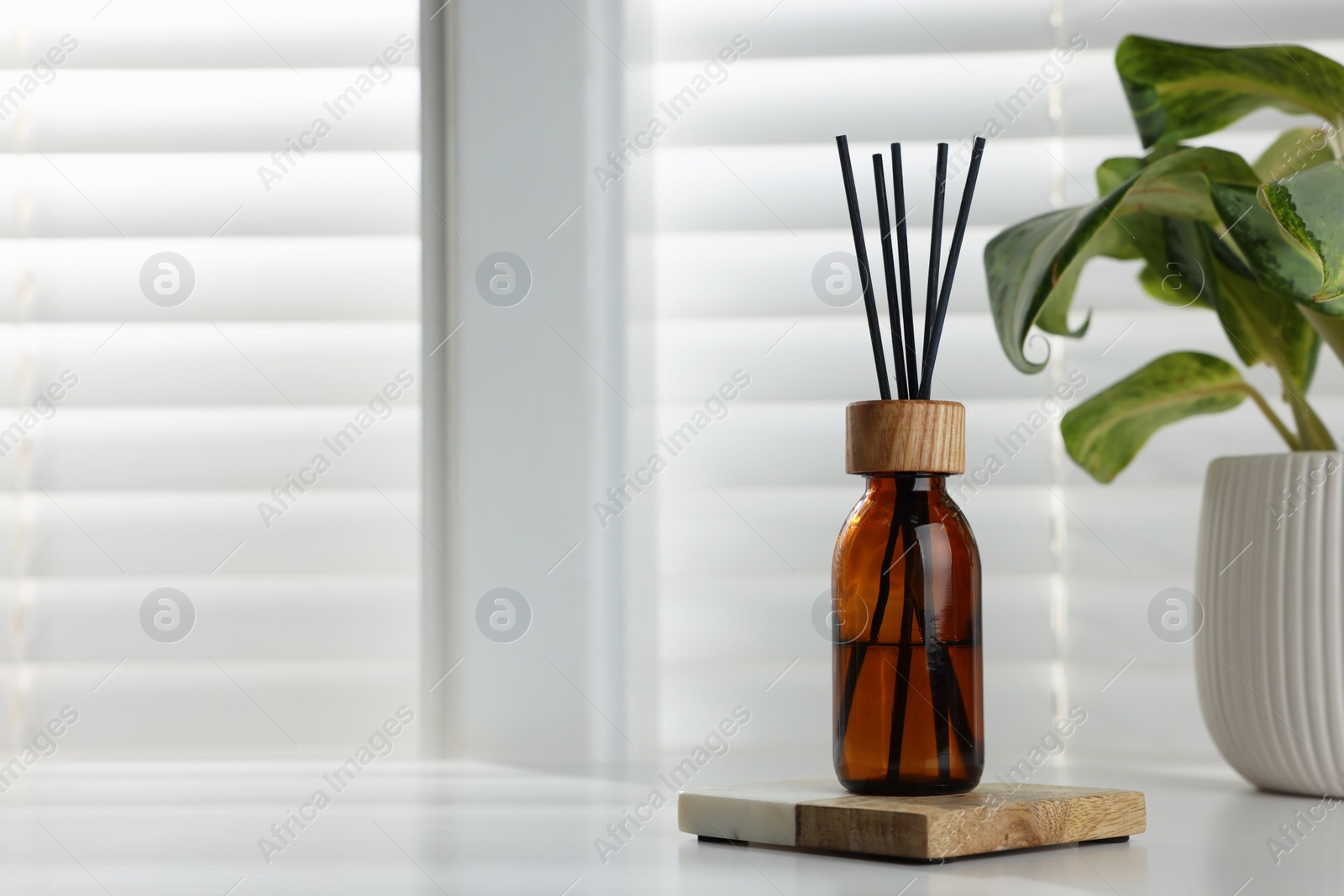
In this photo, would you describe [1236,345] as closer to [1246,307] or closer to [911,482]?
[1246,307]

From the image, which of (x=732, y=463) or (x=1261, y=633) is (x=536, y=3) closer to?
(x=732, y=463)

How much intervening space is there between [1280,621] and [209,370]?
3.59ft

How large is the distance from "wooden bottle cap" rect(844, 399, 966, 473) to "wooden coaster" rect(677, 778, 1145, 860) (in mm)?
195

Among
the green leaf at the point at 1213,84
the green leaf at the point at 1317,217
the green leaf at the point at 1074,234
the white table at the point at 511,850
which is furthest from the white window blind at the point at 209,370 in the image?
the green leaf at the point at 1317,217

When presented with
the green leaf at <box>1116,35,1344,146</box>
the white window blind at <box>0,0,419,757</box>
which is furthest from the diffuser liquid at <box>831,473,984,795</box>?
the white window blind at <box>0,0,419,757</box>

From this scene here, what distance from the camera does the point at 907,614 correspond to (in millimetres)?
666

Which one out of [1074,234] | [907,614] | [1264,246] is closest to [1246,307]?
[1264,246]

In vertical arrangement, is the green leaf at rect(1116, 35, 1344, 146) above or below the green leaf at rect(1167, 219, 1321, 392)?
above

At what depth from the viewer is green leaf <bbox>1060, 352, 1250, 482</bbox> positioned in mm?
1025

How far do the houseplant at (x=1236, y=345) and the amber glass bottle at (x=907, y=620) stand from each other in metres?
0.26

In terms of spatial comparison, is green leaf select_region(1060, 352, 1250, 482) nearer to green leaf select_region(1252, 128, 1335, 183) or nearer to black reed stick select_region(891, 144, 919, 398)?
green leaf select_region(1252, 128, 1335, 183)

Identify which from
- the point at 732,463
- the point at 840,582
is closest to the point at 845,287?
the point at 732,463

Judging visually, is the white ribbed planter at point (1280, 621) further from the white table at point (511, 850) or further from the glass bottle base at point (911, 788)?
the glass bottle base at point (911, 788)

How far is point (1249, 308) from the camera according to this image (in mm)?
1028
